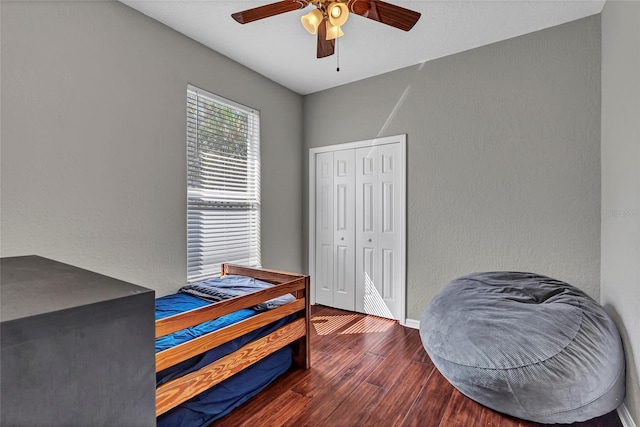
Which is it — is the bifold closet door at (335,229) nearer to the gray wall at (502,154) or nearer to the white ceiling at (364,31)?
the gray wall at (502,154)

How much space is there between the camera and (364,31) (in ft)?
8.29

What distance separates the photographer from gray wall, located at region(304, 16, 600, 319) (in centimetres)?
238

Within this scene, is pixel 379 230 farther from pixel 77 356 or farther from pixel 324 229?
Answer: pixel 77 356

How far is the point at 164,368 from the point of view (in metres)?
1.45

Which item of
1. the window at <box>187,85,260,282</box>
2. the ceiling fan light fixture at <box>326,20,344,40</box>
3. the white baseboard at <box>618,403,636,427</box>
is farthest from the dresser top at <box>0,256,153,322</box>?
the white baseboard at <box>618,403,636,427</box>

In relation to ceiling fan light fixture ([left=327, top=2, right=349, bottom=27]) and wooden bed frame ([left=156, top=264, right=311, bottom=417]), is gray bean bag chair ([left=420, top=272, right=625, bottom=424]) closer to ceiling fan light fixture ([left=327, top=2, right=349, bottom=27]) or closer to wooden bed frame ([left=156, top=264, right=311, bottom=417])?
wooden bed frame ([left=156, top=264, right=311, bottom=417])

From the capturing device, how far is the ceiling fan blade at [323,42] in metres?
1.91

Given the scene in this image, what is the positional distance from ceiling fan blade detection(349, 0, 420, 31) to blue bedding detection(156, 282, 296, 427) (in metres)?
1.93

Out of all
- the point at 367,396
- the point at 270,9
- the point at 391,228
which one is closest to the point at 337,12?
the point at 270,9

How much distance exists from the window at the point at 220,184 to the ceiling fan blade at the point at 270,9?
3.59ft

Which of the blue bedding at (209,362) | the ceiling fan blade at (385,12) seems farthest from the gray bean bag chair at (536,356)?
the ceiling fan blade at (385,12)

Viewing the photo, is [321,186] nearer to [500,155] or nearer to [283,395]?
[500,155]

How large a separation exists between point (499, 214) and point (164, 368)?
8.94ft

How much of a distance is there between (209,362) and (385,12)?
7.09ft
